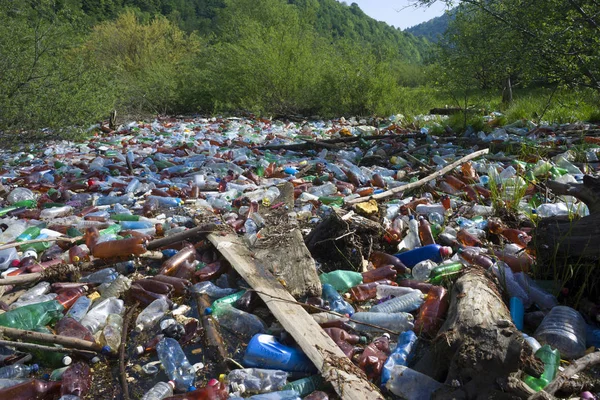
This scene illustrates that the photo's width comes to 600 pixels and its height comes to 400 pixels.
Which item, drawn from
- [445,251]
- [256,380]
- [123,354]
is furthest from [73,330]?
[445,251]

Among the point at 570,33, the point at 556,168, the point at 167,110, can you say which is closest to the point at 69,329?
the point at 556,168

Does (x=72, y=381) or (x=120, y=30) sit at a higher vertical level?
(x=120, y=30)

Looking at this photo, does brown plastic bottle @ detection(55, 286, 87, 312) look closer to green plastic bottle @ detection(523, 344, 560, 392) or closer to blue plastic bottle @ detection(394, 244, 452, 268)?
blue plastic bottle @ detection(394, 244, 452, 268)

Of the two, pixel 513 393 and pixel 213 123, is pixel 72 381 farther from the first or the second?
pixel 213 123

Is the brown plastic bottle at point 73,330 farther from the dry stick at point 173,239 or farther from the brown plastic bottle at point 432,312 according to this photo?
the brown plastic bottle at point 432,312

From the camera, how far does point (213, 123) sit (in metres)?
11.6

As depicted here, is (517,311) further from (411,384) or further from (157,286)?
(157,286)

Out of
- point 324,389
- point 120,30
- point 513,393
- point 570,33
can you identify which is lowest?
point 324,389

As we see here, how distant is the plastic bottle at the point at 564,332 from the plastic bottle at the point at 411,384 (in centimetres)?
58

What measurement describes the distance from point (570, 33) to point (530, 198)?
3.23 metres

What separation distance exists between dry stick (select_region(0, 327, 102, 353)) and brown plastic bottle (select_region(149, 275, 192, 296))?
2.11ft

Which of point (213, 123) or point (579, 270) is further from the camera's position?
point (213, 123)

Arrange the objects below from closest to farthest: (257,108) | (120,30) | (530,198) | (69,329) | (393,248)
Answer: (69,329)
(393,248)
(530,198)
(257,108)
(120,30)

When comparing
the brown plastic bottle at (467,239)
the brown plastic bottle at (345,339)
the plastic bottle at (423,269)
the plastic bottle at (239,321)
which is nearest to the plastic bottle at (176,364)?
the plastic bottle at (239,321)
